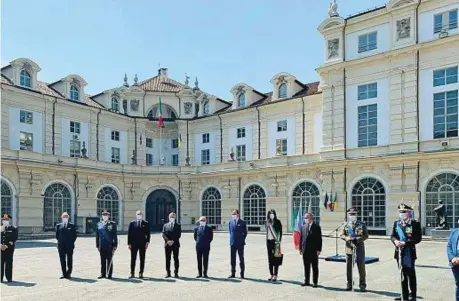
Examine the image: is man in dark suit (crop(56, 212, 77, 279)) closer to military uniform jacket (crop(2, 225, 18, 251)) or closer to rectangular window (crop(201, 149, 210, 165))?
military uniform jacket (crop(2, 225, 18, 251))

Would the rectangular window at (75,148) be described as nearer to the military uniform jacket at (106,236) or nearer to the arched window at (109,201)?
the arched window at (109,201)

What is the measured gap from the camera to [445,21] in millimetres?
30312

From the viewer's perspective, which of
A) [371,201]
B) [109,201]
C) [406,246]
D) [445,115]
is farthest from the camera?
[109,201]

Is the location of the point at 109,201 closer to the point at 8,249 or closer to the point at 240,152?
the point at 240,152

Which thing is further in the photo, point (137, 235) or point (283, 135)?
point (283, 135)

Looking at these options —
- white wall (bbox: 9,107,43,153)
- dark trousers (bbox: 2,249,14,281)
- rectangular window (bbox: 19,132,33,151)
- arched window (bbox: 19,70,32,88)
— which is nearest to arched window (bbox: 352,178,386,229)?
white wall (bbox: 9,107,43,153)

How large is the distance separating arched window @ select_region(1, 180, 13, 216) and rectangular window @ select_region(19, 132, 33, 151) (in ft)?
14.1

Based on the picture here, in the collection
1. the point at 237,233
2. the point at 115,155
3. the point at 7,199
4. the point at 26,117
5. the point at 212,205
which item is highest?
the point at 26,117

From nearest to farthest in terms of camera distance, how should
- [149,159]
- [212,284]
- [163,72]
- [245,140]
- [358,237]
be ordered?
[358,237] → [212,284] → [245,140] → [149,159] → [163,72]

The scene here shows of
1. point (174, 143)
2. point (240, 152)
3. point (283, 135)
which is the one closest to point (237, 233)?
point (283, 135)

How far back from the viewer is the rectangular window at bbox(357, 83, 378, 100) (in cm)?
3322

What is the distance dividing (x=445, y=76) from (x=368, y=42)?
6.00 meters

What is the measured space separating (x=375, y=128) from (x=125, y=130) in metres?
23.3

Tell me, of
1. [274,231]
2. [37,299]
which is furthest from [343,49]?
[37,299]
